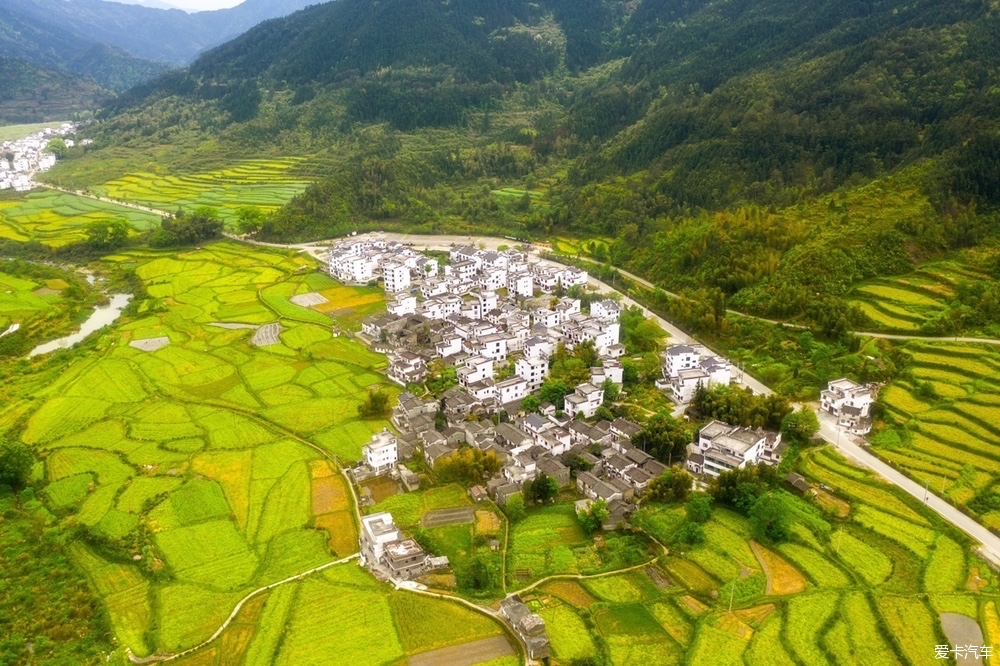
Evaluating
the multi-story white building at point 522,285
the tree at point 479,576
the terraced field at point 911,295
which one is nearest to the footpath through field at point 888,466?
the terraced field at point 911,295

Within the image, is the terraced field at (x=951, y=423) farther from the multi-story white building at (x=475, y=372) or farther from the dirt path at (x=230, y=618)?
the dirt path at (x=230, y=618)

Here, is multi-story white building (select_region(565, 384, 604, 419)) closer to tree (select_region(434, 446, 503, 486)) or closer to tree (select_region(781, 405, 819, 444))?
tree (select_region(434, 446, 503, 486))

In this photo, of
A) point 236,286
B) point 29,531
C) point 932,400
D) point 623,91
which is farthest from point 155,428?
point 623,91

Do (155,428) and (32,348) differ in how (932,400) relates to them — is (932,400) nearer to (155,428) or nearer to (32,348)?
(155,428)

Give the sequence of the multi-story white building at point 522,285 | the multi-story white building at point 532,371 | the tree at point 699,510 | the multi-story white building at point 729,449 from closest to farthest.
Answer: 1. the tree at point 699,510
2. the multi-story white building at point 729,449
3. the multi-story white building at point 532,371
4. the multi-story white building at point 522,285

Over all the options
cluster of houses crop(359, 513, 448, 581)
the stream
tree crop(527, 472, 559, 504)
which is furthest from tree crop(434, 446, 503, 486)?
the stream

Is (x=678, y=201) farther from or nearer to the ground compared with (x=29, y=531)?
farther from the ground

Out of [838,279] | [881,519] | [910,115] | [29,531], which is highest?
[910,115]
